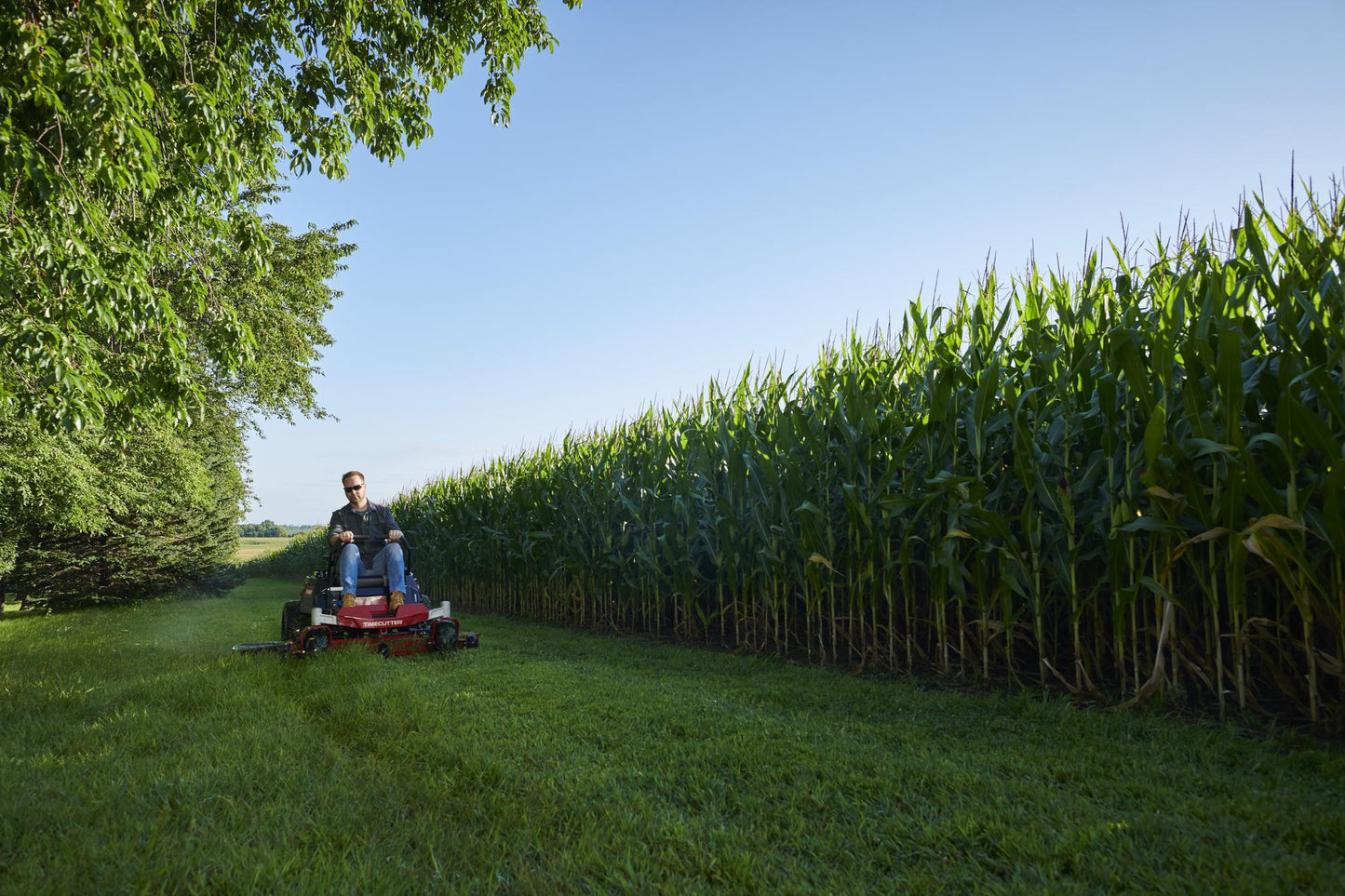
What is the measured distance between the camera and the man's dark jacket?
8008 millimetres

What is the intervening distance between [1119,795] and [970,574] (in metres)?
2.47

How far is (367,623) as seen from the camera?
7.26 meters

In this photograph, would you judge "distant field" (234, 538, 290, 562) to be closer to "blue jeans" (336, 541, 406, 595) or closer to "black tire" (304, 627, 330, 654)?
"blue jeans" (336, 541, 406, 595)

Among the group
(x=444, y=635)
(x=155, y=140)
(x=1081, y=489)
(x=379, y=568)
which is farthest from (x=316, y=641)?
(x=1081, y=489)

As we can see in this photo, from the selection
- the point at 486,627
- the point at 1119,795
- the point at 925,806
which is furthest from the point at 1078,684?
the point at 486,627

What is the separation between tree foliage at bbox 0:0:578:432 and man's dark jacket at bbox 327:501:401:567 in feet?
5.93

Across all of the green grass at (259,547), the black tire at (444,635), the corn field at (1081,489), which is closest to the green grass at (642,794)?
the corn field at (1081,489)

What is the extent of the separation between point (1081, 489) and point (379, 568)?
6753 mm

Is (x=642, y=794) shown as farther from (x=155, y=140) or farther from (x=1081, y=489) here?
(x=155, y=140)

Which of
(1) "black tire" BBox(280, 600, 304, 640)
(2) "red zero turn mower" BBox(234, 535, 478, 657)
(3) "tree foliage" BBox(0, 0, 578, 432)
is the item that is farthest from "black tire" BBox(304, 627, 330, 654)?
(3) "tree foliage" BBox(0, 0, 578, 432)

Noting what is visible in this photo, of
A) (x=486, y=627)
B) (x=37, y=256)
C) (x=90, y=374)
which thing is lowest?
(x=486, y=627)

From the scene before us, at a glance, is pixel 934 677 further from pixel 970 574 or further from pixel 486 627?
pixel 486 627

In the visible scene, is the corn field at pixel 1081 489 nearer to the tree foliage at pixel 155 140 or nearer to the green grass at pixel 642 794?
the green grass at pixel 642 794

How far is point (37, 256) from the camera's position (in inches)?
203
